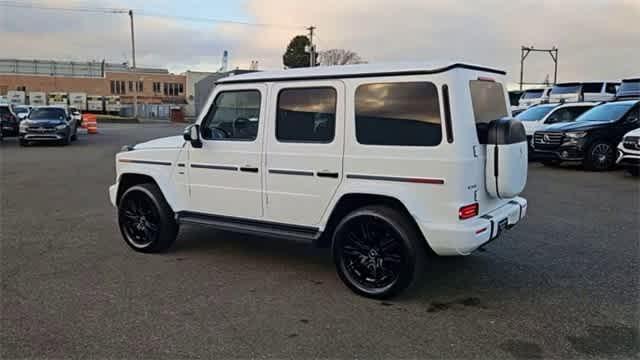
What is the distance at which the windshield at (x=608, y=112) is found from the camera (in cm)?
1348

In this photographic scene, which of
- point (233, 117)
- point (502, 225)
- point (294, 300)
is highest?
point (233, 117)

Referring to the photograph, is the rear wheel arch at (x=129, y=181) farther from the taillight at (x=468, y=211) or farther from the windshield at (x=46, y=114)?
the windshield at (x=46, y=114)

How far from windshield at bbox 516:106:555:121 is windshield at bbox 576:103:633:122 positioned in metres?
2.18

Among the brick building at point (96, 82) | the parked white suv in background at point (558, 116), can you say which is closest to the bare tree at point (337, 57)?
the brick building at point (96, 82)

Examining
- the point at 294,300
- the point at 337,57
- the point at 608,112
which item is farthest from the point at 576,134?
the point at 337,57

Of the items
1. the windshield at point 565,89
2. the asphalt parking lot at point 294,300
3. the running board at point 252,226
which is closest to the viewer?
the asphalt parking lot at point 294,300

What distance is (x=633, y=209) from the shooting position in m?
8.52

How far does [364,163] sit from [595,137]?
10.8 meters

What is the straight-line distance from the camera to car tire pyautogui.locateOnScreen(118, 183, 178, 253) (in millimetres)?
6000

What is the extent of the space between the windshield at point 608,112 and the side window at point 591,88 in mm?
11289

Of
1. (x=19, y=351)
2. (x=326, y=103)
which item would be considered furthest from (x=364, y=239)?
(x=19, y=351)

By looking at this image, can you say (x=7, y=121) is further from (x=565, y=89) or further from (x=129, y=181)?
(x=565, y=89)

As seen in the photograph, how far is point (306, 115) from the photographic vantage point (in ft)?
16.5

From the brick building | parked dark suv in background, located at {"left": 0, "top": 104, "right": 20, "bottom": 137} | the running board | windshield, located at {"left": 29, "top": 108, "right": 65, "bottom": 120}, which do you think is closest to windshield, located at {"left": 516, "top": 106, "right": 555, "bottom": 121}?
the running board
